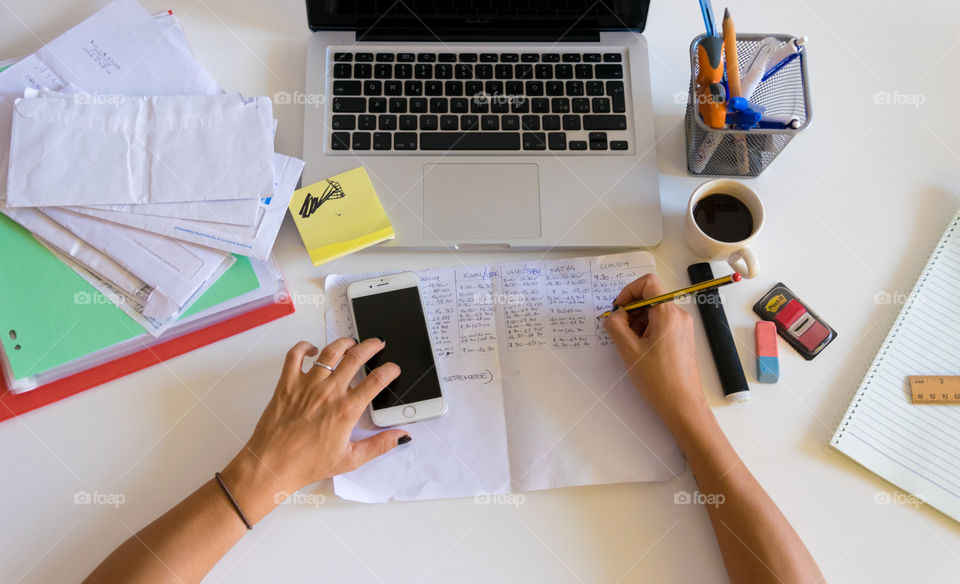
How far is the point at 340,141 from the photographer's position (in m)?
0.89

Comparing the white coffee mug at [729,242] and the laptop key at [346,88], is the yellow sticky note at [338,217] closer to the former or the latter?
the laptop key at [346,88]

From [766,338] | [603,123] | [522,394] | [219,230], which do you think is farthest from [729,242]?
[219,230]

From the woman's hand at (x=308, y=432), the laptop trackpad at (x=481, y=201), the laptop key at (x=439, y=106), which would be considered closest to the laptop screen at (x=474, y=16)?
the laptop key at (x=439, y=106)

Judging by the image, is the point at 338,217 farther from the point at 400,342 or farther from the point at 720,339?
the point at 720,339

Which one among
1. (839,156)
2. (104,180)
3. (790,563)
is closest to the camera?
(790,563)

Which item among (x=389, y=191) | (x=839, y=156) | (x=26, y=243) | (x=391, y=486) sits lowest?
(x=391, y=486)

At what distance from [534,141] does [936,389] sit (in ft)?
2.09

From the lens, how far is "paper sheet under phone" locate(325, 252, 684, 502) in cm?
78

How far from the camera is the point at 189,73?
0.91m

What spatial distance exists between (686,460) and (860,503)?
22 cm

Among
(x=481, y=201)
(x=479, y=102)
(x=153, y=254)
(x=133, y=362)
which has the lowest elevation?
(x=133, y=362)

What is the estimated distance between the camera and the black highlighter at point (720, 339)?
32.0 inches

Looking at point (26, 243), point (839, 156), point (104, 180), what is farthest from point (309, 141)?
point (839, 156)

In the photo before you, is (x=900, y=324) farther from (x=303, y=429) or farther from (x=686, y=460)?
(x=303, y=429)
